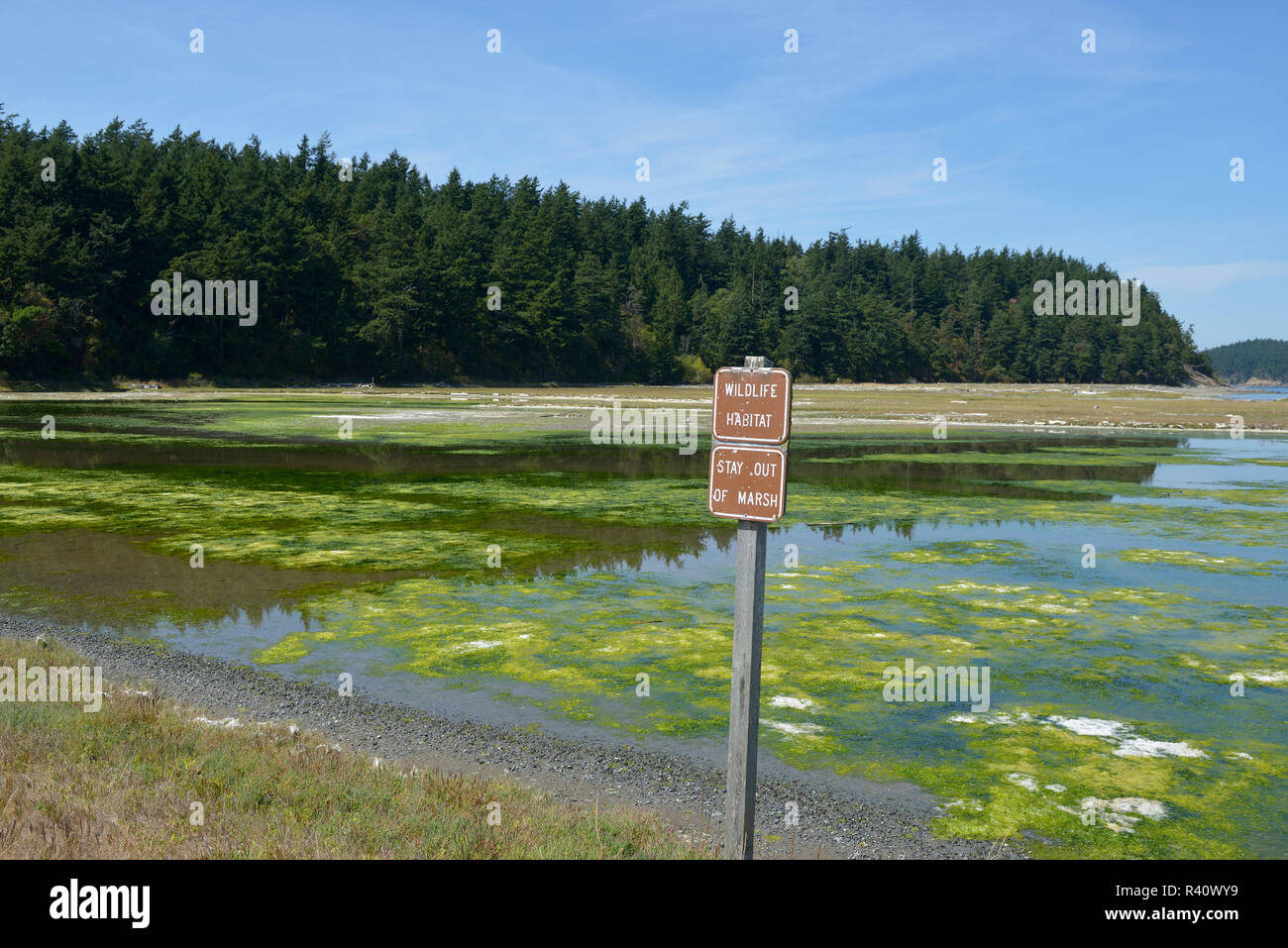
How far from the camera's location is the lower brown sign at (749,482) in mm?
5574

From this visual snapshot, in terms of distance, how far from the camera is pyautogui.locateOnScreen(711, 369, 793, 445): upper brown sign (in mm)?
5574

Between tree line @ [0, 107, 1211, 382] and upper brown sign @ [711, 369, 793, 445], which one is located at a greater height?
tree line @ [0, 107, 1211, 382]

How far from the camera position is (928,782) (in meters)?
8.43

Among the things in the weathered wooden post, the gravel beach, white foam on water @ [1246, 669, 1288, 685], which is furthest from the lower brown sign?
white foam on water @ [1246, 669, 1288, 685]

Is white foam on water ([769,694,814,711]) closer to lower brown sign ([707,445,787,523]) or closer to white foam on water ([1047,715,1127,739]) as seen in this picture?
white foam on water ([1047,715,1127,739])

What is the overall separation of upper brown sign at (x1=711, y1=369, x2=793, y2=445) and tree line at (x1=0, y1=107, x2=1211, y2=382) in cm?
8127

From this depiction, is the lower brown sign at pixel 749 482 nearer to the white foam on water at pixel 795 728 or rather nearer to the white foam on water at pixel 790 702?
the white foam on water at pixel 795 728

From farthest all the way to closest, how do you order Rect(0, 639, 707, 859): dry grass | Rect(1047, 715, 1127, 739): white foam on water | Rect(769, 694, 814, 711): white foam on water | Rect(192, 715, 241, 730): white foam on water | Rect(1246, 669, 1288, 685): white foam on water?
Rect(1246, 669, 1288, 685): white foam on water < Rect(769, 694, 814, 711): white foam on water < Rect(1047, 715, 1127, 739): white foam on water < Rect(192, 715, 241, 730): white foam on water < Rect(0, 639, 707, 859): dry grass

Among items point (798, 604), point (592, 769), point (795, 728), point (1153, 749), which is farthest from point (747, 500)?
point (798, 604)

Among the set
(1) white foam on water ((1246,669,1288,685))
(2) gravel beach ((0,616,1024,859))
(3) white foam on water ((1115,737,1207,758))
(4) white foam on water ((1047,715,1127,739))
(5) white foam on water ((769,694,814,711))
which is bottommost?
(2) gravel beach ((0,616,1024,859))

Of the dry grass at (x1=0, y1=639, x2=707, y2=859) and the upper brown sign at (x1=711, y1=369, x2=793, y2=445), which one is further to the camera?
the dry grass at (x1=0, y1=639, x2=707, y2=859)

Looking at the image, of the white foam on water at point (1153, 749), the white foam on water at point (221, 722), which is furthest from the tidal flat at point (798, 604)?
the white foam on water at point (221, 722)

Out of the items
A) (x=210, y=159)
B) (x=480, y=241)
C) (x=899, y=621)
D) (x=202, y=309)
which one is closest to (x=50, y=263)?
(x=202, y=309)

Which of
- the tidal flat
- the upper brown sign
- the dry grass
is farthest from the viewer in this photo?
the tidal flat
